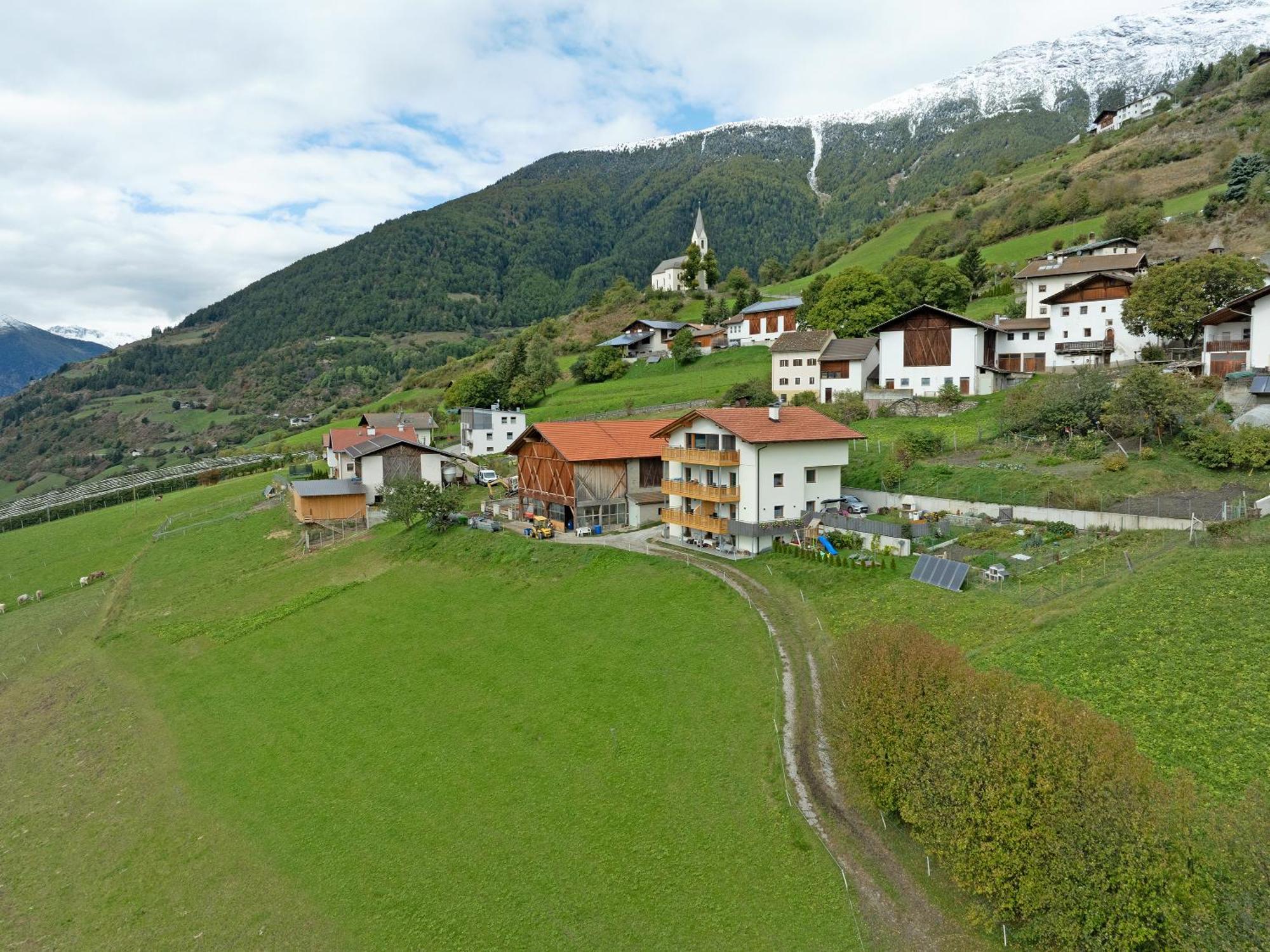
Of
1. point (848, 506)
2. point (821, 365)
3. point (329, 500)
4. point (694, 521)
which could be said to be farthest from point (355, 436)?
point (848, 506)

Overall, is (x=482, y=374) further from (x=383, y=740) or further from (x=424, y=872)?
(x=424, y=872)

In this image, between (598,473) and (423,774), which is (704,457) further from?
(423,774)

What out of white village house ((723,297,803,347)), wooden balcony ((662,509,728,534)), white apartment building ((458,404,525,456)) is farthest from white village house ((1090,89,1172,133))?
wooden balcony ((662,509,728,534))

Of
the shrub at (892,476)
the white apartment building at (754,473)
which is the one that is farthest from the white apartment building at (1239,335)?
the white apartment building at (754,473)

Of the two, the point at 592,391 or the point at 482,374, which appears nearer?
the point at 592,391

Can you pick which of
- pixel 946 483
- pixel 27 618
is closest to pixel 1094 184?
pixel 946 483

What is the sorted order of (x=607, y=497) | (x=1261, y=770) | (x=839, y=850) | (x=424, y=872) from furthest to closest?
1. (x=607, y=497)
2. (x=424, y=872)
3. (x=839, y=850)
4. (x=1261, y=770)

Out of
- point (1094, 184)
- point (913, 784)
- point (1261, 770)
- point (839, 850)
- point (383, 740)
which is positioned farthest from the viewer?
point (1094, 184)

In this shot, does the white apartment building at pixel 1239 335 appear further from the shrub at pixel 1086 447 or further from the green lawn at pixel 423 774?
the green lawn at pixel 423 774
